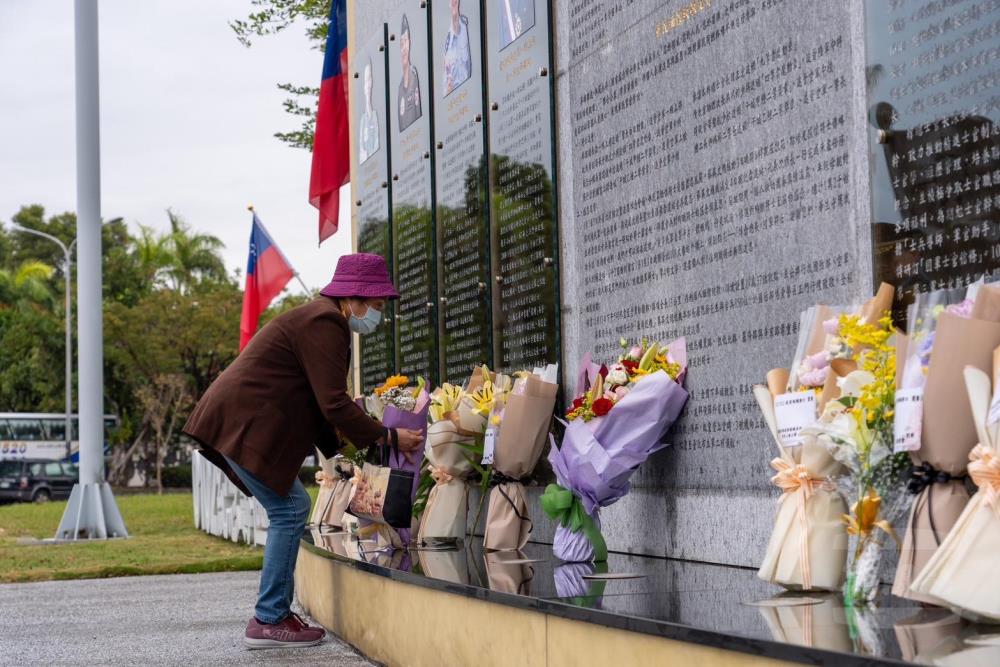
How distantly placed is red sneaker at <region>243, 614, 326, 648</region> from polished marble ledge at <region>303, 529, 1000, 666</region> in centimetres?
38

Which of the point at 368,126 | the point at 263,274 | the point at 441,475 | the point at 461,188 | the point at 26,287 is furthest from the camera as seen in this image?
the point at 26,287

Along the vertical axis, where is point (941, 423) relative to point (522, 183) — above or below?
below

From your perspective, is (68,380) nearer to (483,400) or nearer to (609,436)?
(483,400)

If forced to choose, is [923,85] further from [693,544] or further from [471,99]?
[471,99]

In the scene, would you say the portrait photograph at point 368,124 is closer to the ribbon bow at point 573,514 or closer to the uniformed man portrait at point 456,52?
the uniformed man portrait at point 456,52

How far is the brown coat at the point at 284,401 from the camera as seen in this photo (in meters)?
5.70

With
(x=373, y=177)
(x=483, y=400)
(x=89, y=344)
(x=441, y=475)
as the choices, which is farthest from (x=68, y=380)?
(x=483, y=400)

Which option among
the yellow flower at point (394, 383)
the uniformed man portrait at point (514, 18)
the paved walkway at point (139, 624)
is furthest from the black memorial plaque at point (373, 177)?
the uniformed man portrait at point (514, 18)

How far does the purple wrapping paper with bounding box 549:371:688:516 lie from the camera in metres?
5.25

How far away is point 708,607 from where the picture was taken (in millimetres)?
3672

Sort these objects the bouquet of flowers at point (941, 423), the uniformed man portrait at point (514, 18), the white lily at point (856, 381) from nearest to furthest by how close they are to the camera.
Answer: the bouquet of flowers at point (941, 423), the white lily at point (856, 381), the uniformed man portrait at point (514, 18)

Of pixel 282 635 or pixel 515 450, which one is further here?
pixel 515 450

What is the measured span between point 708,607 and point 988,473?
90 centimetres

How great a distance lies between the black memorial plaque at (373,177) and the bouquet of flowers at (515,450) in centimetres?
374
